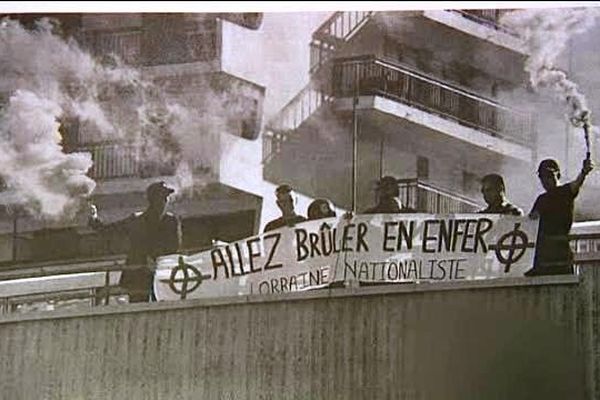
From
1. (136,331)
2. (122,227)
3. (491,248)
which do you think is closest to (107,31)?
(122,227)

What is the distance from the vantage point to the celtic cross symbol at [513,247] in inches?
165

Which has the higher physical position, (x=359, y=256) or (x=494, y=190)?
(x=494, y=190)

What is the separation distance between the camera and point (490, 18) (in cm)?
430

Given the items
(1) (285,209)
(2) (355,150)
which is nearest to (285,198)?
(1) (285,209)

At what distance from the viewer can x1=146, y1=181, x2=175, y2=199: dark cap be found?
434 centimetres

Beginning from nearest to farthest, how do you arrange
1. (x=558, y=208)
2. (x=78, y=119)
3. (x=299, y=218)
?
(x=558, y=208), (x=299, y=218), (x=78, y=119)

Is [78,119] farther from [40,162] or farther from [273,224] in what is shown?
[273,224]

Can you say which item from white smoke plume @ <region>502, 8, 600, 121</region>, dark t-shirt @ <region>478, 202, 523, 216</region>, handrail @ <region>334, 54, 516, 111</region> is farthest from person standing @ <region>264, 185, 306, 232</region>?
white smoke plume @ <region>502, 8, 600, 121</region>

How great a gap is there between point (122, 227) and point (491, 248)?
4.33ft

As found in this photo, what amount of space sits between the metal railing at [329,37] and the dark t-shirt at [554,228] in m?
0.89

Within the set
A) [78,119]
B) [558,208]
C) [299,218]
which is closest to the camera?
[558,208]

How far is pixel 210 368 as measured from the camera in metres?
4.25

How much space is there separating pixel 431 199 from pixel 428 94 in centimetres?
38

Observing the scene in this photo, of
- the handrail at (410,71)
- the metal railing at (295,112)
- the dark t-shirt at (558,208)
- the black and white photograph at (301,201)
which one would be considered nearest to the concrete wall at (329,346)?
the black and white photograph at (301,201)
